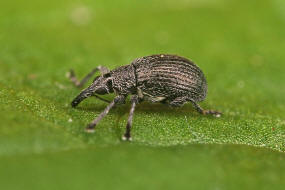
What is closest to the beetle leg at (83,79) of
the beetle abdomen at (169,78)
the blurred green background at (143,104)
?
the blurred green background at (143,104)

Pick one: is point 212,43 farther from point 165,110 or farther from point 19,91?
point 19,91

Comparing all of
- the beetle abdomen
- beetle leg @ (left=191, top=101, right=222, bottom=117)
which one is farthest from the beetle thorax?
beetle leg @ (left=191, top=101, right=222, bottom=117)

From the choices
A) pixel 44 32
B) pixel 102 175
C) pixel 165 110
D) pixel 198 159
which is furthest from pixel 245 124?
pixel 44 32

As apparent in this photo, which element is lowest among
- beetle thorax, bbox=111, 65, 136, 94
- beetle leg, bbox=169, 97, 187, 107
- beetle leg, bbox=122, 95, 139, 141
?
beetle leg, bbox=122, 95, 139, 141

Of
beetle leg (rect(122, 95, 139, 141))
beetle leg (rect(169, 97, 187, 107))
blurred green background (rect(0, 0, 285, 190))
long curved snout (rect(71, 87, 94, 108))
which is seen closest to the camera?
blurred green background (rect(0, 0, 285, 190))

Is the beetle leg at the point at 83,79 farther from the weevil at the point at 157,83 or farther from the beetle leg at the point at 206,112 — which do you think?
the beetle leg at the point at 206,112

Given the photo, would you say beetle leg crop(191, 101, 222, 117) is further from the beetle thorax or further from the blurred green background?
the beetle thorax

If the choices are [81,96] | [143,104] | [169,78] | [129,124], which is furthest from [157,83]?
[81,96]
